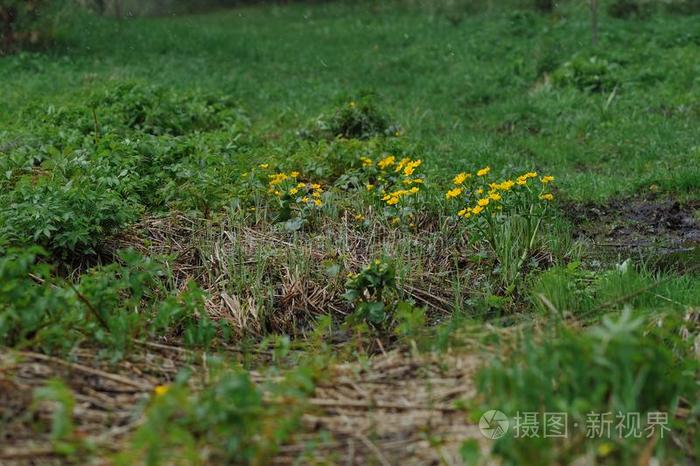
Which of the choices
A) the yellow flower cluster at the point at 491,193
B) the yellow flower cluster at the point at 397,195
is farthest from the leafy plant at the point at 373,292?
the yellow flower cluster at the point at 397,195

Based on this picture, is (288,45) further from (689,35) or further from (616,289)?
(616,289)

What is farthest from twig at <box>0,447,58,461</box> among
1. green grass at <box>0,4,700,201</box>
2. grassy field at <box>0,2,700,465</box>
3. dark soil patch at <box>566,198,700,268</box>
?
green grass at <box>0,4,700,201</box>


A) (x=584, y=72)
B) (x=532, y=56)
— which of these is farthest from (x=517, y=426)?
(x=532, y=56)

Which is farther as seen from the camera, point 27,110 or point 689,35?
point 689,35

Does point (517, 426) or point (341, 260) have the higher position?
point (517, 426)

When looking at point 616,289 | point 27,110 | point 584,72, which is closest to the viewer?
point 616,289

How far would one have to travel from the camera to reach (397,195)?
19.2ft

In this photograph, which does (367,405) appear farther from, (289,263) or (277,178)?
(277,178)

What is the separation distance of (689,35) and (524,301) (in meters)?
10.0

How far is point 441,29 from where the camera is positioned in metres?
17.2
